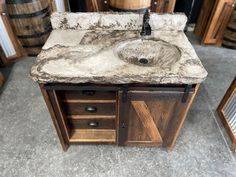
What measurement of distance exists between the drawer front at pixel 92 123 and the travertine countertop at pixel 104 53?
0.52 metres

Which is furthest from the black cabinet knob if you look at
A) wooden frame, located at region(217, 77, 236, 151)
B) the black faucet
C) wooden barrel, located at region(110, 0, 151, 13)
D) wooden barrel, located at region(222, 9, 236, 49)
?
wooden barrel, located at region(222, 9, 236, 49)

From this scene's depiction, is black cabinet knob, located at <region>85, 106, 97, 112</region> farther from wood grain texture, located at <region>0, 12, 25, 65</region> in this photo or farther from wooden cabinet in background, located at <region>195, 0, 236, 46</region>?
wooden cabinet in background, located at <region>195, 0, 236, 46</region>

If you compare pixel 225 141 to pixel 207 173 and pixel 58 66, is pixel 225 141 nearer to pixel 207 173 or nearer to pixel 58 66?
pixel 207 173

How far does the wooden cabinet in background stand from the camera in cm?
253

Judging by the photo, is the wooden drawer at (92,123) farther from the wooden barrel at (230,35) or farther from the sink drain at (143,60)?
the wooden barrel at (230,35)

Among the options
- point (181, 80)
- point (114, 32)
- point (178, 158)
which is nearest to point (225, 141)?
point (178, 158)

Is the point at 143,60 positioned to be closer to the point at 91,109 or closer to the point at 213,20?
the point at 91,109

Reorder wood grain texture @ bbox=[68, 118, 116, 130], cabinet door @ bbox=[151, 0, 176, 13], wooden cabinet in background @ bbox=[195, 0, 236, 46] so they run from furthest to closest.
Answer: wooden cabinet in background @ bbox=[195, 0, 236, 46] < cabinet door @ bbox=[151, 0, 176, 13] < wood grain texture @ bbox=[68, 118, 116, 130]

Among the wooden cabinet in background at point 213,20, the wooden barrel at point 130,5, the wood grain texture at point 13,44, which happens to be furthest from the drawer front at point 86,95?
the wooden cabinet in background at point 213,20

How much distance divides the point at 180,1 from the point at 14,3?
252cm

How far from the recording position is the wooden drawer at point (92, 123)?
1433mm

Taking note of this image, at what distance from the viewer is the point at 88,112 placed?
4.42 feet

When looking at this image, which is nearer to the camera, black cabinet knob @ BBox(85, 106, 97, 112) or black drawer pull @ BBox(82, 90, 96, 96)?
black drawer pull @ BBox(82, 90, 96, 96)

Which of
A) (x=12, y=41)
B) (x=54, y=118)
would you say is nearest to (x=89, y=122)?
(x=54, y=118)
